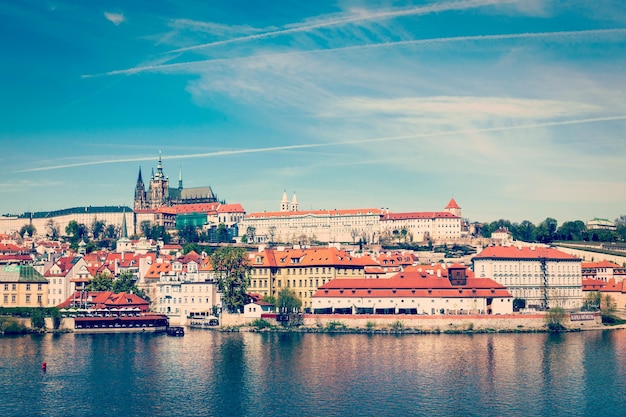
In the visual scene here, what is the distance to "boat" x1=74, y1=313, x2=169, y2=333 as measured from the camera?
3322 inches

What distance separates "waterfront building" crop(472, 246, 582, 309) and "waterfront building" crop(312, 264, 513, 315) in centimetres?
1191

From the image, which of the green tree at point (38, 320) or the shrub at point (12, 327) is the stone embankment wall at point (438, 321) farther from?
the shrub at point (12, 327)

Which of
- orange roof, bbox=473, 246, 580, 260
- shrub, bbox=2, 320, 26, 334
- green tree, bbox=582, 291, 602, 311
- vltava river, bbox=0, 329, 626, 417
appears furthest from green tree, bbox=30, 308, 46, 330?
green tree, bbox=582, 291, 602, 311

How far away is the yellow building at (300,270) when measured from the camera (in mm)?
97344

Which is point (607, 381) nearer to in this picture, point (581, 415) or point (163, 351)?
point (581, 415)

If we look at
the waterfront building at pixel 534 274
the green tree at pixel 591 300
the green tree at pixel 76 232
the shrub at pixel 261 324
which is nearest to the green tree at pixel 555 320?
the green tree at pixel 591 300

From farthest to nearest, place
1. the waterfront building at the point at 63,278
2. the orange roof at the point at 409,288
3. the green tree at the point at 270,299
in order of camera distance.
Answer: the waterfront building at the point at 63,278 → the green tree at the point at 270,299 → the orange roof at the point at 409,288

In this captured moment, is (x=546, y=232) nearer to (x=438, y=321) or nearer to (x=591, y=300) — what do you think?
(x=591, y=300)

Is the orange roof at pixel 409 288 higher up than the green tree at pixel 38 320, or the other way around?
the orange roof at pixel 409 288

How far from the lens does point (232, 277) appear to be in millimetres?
88625

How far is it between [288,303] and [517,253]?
31528 mm

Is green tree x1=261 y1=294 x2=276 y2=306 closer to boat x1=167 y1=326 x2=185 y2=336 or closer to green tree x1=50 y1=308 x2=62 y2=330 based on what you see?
boat x1=167 y1=326 x2=185 y2=336

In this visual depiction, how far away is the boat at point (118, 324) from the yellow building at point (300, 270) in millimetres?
15664

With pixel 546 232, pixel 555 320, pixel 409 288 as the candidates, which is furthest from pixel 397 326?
pixel 546 232
